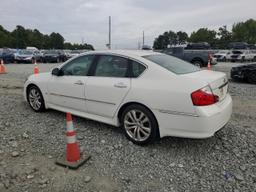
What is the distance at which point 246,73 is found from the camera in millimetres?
10609

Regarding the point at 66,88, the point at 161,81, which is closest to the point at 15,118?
the point at 66,88

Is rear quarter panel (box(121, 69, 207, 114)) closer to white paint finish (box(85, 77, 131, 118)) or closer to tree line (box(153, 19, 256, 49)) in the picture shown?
white paint finish (box(85, 77, 131, 118))

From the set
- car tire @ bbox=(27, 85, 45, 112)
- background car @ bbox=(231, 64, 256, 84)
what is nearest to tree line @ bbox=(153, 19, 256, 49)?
background car @ bbox=(231, 64, 256, 84)

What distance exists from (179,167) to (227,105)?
129 centimetres

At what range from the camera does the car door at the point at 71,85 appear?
4844 mm

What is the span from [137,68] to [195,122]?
129cm

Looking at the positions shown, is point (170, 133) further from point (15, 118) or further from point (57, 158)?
point (15, 118)

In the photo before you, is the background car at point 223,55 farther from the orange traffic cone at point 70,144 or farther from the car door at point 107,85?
the orange traffic cone at point 70,144

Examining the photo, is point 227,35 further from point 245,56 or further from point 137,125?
point 137,125

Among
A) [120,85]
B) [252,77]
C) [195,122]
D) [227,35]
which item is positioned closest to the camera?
[195,122]

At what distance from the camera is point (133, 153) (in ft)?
12.9

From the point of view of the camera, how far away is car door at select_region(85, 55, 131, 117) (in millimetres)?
4258

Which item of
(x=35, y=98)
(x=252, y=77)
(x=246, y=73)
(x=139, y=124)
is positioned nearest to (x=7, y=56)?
(x=35, y=98)

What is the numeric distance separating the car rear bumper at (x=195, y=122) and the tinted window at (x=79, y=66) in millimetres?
1747
